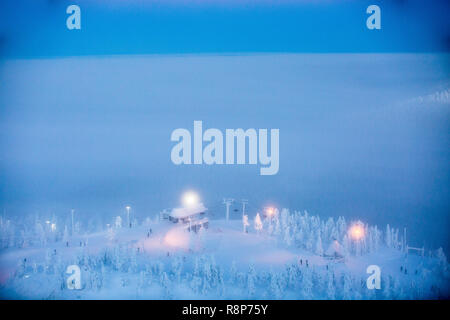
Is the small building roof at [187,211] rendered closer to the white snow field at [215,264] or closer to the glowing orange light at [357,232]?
the white snow field at [215,264]

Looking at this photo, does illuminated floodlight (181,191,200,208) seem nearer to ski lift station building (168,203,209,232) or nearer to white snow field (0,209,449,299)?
ski lift station building (168,203,209,232)

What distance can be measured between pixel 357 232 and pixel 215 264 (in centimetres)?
103

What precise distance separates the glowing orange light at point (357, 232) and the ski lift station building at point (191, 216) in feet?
3.41

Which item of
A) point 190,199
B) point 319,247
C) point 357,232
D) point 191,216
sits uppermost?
point 190,199

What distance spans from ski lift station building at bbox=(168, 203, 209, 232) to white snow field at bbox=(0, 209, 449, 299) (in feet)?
0.15

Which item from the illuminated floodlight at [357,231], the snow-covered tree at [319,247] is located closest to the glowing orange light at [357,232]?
the illuminated floodlight at [357,231]

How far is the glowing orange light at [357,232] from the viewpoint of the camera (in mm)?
2865

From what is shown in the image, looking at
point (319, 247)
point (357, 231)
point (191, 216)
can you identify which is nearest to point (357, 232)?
point (357, 231)

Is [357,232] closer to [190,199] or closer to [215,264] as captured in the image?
[215,264]

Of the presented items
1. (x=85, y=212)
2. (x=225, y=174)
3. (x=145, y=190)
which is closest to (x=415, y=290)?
(x=225, y=174)

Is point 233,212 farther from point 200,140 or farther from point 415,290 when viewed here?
point 415,290

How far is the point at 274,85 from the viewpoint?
9.39 feet

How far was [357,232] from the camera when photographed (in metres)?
2.87
